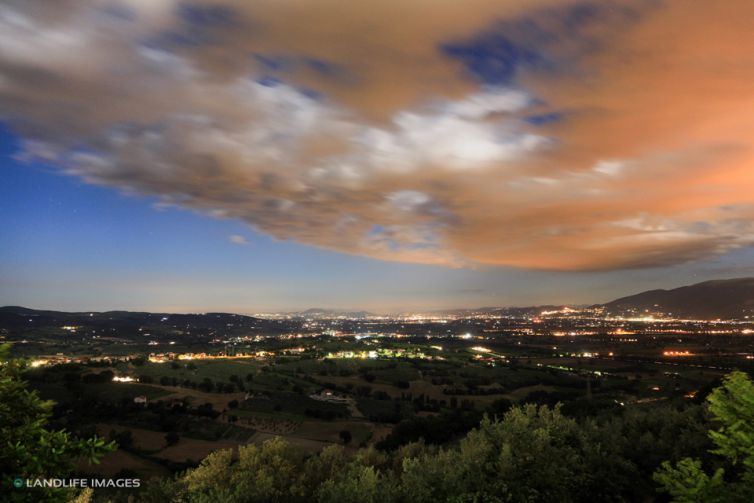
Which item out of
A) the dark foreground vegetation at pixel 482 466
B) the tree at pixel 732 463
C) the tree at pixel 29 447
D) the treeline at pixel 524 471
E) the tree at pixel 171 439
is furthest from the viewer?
the tree at pixel 171 439

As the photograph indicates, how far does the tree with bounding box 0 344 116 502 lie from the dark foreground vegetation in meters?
0.03

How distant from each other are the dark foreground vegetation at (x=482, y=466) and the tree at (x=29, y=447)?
28 mm

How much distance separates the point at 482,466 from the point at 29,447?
68.1 ft

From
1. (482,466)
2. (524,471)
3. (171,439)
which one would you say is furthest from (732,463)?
(171,439)

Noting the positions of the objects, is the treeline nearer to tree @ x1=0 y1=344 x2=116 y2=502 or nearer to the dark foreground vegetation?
the dark foreground vegetation

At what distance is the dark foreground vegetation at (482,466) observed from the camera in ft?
39.6

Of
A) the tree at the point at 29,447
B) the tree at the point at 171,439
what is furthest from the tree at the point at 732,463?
the tree at the point at 171,439

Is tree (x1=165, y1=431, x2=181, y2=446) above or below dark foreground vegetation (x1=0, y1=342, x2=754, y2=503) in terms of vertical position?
below

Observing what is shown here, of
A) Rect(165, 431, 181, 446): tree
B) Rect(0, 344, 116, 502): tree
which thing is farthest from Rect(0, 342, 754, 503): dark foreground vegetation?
Rect(165, 431, 181, 446): tree

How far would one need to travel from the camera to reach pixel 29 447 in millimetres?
11734

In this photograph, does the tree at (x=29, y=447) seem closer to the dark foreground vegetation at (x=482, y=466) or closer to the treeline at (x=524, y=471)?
the dark foreground vegetation at (x=482, y=466)

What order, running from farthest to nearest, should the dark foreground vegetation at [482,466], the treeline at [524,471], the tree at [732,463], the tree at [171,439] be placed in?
the tree at [171,439] < the treeline at [524,471] < the tree at [732,463] < the dark foreground vegetation at [482,466]

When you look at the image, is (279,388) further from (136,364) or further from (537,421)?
(537,421)

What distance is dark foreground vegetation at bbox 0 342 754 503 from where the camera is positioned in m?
12.1
